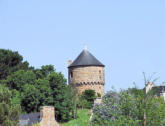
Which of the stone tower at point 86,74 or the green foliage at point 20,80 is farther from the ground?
the stone tower at point 86,74

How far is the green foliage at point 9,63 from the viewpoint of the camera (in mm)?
62812

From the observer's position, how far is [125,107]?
2036cm

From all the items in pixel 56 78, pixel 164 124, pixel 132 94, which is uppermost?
pixel 56 78

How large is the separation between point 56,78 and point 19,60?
46.7 feet

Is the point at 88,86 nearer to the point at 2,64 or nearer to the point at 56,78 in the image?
the point at 2,64

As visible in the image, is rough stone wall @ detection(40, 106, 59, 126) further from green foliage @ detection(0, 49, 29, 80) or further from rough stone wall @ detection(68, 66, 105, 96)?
rough stone wall @ detection(68, 66, 105, 96)

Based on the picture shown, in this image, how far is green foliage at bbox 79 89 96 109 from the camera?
60.2m

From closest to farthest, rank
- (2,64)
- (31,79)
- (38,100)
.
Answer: (38,100) < (31,79) < (2,64)

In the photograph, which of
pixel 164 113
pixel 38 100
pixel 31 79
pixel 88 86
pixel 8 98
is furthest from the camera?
pixel 88 86

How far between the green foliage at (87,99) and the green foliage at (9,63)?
831 cm

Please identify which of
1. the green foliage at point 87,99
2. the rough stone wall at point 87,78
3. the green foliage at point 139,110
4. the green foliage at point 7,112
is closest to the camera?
the green foliage at point 139,110

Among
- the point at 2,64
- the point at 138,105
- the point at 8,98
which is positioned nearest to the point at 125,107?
the point at 138,105

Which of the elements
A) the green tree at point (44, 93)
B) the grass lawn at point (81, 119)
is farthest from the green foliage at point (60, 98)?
the grass lawn at point (81, 119)

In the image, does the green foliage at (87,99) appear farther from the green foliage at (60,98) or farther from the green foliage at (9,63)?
the green foliage at (9,63)
